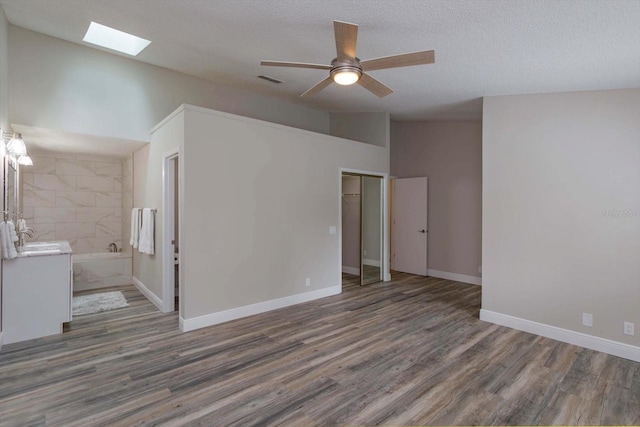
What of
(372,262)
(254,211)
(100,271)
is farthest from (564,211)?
(100,271)

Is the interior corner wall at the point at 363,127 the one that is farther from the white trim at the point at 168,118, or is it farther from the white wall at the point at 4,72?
the white wall at the point at 4,72

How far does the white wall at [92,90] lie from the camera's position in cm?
399

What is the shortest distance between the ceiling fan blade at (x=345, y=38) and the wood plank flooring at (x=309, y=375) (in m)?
2.59

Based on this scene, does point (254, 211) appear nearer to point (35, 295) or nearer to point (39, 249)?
point (35, 295)

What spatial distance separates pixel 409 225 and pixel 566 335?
365cm

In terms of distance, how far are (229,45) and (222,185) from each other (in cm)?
157

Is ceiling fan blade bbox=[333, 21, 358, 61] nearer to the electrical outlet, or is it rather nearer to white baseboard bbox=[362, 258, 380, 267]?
the electrical outlet

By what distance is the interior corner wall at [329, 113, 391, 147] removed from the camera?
608cm

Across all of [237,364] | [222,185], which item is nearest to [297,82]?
[222,185]

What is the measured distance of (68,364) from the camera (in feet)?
9.77

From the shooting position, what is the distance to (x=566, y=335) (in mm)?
3523

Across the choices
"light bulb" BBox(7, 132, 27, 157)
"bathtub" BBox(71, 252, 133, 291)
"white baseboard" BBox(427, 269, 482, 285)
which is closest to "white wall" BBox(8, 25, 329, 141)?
"light bulb" BBox(7, 132, 27, 157)

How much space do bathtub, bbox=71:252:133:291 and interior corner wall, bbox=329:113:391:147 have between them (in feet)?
15.6

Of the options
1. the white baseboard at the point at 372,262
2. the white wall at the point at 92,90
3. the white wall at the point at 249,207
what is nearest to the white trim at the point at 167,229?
the white wall at the point at 249,207
